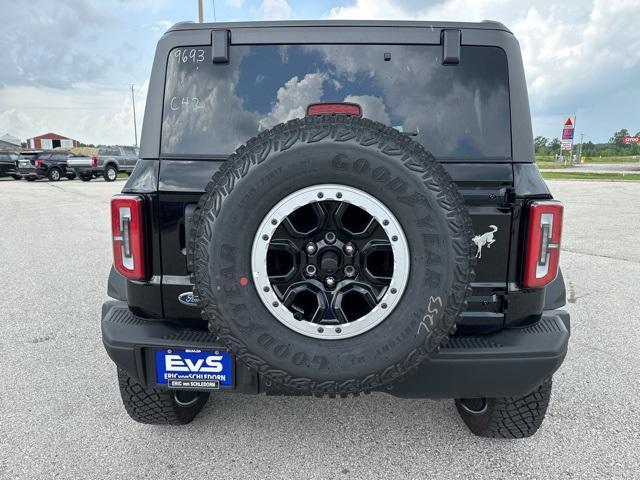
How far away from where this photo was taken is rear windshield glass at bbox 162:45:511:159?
80.3 inches

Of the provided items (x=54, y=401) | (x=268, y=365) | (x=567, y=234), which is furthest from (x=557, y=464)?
(x=567, y=234)

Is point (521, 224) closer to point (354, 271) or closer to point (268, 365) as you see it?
point (354, 271)

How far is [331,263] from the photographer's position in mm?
1731

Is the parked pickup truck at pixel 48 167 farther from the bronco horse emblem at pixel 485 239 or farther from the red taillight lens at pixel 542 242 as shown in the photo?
the red taillight lens at pixel 542 242

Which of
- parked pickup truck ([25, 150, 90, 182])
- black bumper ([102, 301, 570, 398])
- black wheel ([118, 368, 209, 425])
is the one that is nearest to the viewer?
black bumper ([102, 301, 570, 398])

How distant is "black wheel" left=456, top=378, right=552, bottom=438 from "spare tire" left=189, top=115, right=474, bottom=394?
2.91 feet

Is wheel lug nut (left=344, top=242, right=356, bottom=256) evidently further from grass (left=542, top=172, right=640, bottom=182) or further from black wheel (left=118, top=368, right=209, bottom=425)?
grass (left=542, top=172, right=640, bottom=182)

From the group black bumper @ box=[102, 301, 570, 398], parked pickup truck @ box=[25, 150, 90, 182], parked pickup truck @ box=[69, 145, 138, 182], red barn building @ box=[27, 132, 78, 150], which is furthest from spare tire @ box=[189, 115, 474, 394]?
red barn building @ box=[27, 132, 78, 150]

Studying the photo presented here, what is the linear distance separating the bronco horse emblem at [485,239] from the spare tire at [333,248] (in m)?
0.32

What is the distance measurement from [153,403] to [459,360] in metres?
1.52

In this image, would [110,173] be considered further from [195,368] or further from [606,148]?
[606,148]

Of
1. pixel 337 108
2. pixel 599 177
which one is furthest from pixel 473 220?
pixel 599 177

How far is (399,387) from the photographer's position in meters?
1.92

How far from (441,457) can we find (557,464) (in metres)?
0.54
